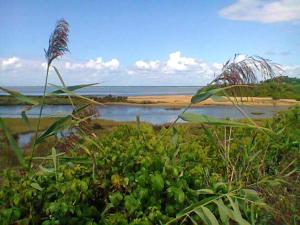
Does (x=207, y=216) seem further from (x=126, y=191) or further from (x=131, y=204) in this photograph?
(x=126, y=191)

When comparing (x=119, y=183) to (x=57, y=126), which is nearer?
(x=57, y=126)

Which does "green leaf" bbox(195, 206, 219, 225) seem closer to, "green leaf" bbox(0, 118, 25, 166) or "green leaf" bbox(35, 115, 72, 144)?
"green leaf" bbox(35, 115, 72, 144)

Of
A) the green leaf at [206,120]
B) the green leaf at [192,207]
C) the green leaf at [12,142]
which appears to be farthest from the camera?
the green leaf at [192,207]

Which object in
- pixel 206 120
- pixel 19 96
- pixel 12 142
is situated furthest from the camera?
pixel 206 120

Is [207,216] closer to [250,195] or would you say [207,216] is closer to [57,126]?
[250,195]

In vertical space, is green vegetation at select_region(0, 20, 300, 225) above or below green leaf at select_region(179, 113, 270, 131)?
below

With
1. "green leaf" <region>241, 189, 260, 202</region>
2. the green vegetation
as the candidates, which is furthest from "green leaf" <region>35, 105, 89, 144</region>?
"green leaf" <region>241, 189, 260, 202</region>

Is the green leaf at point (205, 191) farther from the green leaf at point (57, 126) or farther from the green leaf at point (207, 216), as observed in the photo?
the green leaf at point (57, 126)

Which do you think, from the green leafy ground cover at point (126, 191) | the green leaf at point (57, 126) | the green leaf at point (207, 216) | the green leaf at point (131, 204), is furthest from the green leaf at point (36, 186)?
the green leaf at point (207, 216)

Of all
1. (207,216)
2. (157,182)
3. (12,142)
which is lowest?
(207,216)

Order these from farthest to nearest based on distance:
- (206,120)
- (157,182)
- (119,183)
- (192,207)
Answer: (119,183) < (157,182) < (192,207) < (206,120)

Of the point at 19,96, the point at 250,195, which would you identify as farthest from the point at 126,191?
the point at 19,96

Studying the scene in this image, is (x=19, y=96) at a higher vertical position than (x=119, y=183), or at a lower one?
higher

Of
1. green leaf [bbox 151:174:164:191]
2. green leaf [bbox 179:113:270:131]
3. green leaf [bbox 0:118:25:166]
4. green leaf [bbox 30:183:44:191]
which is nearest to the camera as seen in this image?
green leaf [bbox 0:118:25:166]
